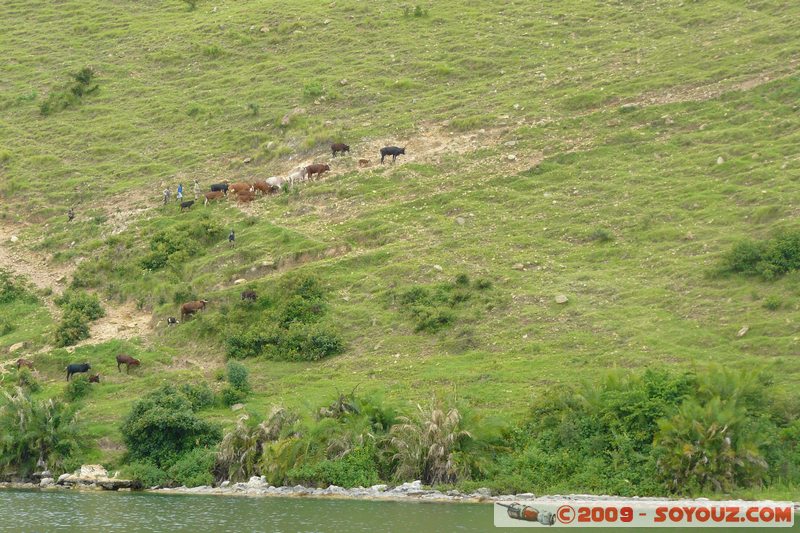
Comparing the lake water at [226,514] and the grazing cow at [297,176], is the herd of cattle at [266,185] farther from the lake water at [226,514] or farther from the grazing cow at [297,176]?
the lake water at [226,514]

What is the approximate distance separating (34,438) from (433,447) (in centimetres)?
1120

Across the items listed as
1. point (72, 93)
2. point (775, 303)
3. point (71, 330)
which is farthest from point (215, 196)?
point (775, 303)

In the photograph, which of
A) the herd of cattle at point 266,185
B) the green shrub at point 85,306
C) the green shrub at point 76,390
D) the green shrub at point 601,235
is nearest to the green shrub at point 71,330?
the green shrub at point 85,306

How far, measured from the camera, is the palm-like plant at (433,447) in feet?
95.2

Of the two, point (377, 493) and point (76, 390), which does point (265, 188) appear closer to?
point (76, 390)

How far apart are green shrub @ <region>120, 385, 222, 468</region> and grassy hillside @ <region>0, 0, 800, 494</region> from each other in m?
1.44

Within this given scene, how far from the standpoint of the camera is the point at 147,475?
3095 centimetres

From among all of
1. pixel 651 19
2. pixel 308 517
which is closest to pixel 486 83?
pixel 651 19

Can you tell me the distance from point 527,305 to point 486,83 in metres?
20.4

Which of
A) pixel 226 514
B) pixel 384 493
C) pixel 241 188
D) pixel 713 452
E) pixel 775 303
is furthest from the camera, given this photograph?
pixel 241 188

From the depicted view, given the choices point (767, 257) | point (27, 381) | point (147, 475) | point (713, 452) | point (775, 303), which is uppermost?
point (767, 257)

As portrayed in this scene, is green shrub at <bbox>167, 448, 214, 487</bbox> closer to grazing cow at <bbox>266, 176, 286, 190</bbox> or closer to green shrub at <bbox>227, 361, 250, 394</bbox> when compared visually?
green shrub at <bbox>227, 361, 250, 394</bbox>

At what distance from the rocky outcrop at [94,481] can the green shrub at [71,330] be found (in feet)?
32.7

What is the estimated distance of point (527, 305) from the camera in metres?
38.3
